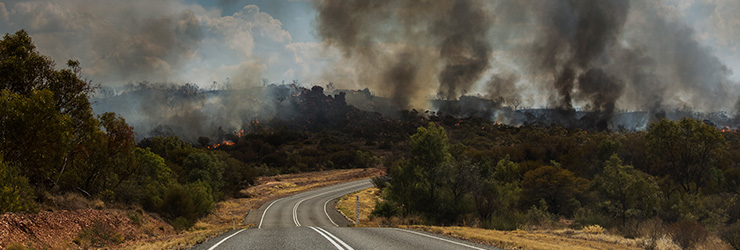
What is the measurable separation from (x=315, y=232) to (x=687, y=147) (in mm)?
44326

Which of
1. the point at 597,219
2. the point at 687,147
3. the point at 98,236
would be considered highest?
the point at 687,147

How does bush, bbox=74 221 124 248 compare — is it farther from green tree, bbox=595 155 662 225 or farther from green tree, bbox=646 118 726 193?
green tree, bbox=646 118 726 193

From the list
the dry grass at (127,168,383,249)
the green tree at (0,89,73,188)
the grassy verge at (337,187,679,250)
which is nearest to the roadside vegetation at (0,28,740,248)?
the green tree at (0,89,73,188)

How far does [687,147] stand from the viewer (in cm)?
4053

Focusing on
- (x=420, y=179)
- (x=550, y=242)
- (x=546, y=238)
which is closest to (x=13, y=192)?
(x=550, y=242)

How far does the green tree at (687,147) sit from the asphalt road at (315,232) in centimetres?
3568

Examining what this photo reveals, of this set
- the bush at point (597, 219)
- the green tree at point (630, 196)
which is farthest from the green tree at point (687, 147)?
the bush at point (597, 219)

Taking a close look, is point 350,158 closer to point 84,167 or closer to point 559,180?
point 559,180

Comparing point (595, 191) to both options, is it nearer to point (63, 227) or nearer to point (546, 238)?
point (546, 238)

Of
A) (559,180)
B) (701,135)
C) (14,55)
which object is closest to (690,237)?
(559,180)

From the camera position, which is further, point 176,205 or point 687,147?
point 687,147

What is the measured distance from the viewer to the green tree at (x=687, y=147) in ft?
131

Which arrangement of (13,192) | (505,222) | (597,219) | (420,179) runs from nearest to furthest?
(13,192) → (505,222) → (597,219) → (420,179)

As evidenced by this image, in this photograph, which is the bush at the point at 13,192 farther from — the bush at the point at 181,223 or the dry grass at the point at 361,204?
the dry grass at the point at 361,204
